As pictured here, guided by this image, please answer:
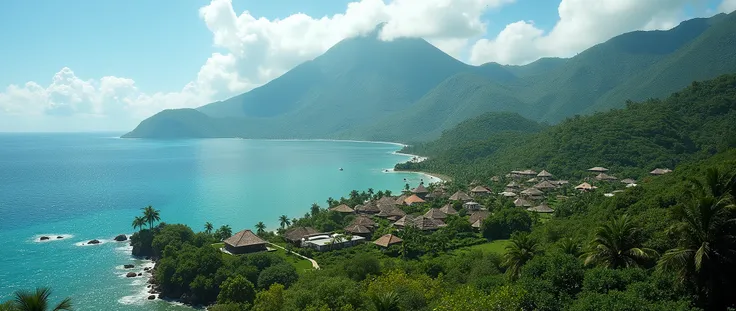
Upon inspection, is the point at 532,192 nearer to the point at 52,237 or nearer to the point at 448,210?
the point at 448,210

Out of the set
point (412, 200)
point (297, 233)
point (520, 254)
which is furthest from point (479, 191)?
point (520, 254)

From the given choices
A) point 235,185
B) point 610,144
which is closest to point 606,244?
point 610,144

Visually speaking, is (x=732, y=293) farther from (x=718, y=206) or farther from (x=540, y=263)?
(x=540, y=263)

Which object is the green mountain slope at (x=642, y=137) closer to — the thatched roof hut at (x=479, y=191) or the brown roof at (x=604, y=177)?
the brown roof at (x=604, y=177)

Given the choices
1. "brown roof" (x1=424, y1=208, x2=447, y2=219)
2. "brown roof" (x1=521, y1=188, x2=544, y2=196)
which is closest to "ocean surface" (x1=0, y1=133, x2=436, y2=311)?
"brown roof" (x1=424, y1=208, x2=447, y2=219)

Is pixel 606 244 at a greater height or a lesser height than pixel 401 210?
greater
